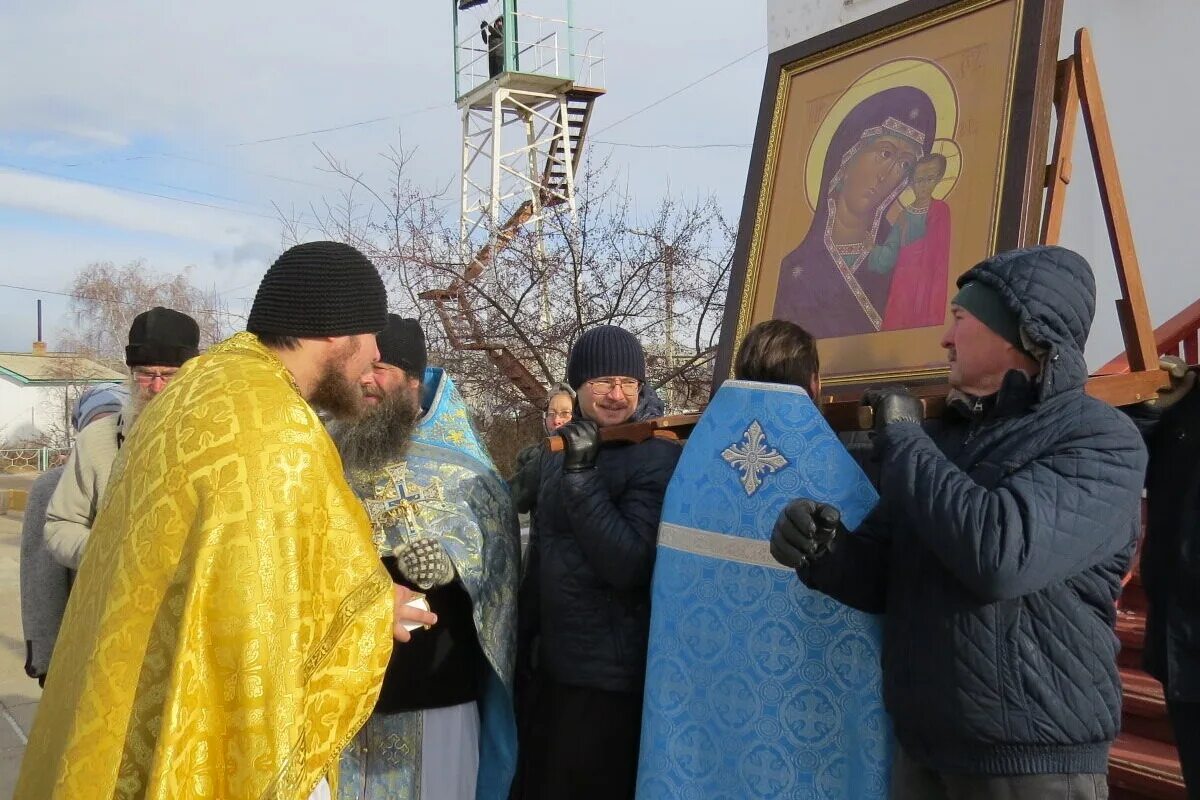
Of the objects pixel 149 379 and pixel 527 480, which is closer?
pixel 527 480

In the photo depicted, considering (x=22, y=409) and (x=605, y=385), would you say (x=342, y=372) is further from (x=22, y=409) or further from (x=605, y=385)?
(x=22, y=409)

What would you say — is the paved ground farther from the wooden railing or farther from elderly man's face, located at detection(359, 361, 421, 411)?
the wooden railing

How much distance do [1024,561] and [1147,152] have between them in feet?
16.5

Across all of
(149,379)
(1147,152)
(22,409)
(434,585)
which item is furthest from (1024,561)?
(22,409)

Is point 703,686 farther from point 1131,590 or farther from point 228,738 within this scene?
point 1131,590

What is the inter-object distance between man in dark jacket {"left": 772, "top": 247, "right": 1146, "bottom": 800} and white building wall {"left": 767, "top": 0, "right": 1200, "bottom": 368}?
4.00 meters

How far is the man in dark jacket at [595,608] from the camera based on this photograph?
8.70 ft

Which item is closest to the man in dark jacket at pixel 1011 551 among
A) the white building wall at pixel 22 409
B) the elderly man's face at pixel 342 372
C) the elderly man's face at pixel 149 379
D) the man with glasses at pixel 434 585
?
the elderly man's face at pixel 342 372

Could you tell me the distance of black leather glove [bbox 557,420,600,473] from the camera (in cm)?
266

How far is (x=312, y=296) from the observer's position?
79.9 inches

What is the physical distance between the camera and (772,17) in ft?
25.1

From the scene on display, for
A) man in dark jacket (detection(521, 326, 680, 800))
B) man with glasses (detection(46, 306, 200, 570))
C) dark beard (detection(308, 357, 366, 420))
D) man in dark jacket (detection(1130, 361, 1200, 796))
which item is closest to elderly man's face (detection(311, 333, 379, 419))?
dark beard (detection(308, 357, 366, 420))

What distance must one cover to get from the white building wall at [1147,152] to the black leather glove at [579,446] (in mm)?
4054

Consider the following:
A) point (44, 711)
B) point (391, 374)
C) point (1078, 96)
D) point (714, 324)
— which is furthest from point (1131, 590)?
point (714, 324)
